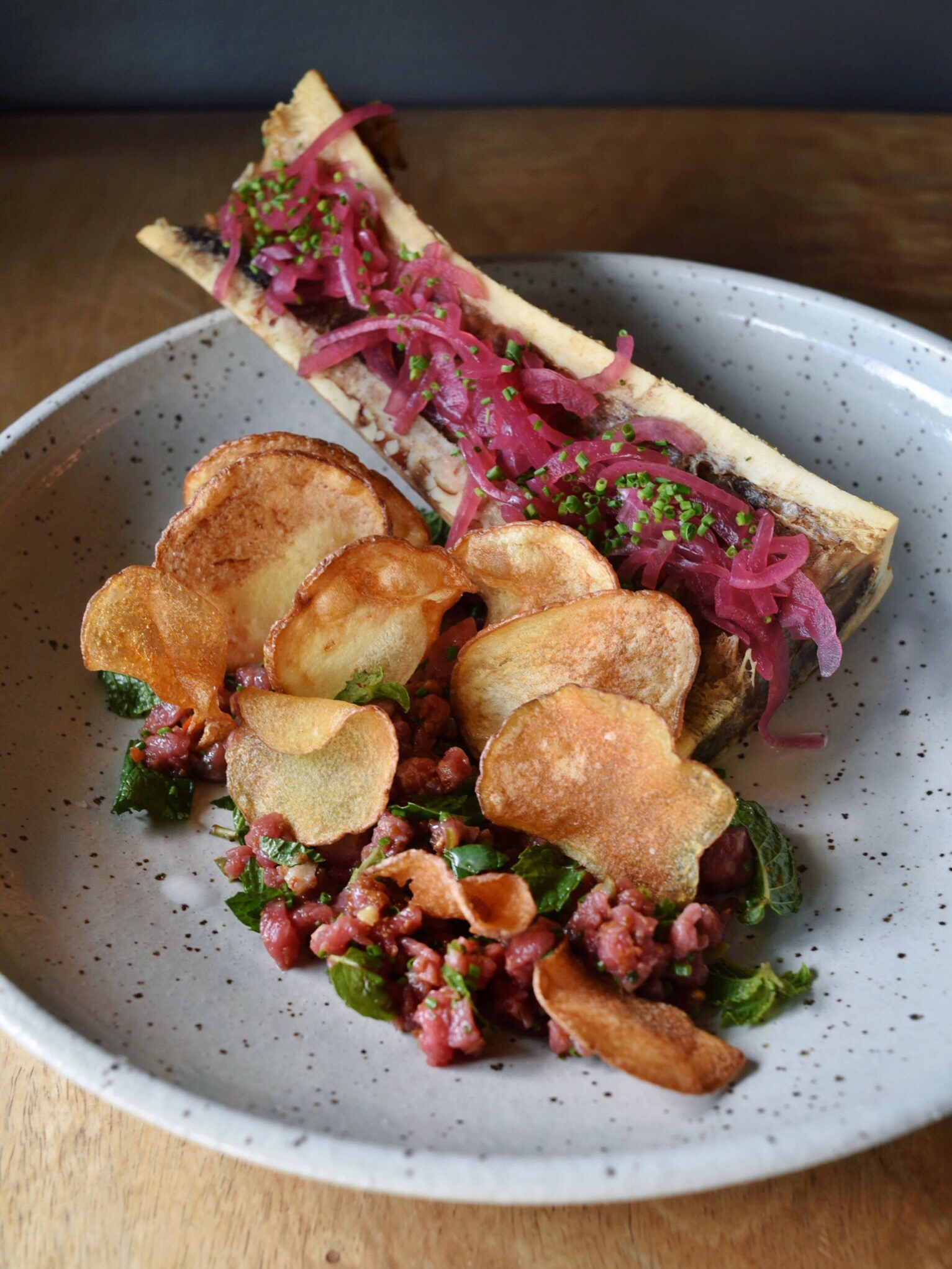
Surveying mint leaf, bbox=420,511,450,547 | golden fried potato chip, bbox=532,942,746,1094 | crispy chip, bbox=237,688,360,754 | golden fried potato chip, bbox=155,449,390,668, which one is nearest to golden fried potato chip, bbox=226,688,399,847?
crispy chip, bbox=237,688,360,754

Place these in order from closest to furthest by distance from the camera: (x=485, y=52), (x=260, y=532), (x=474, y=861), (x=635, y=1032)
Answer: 1. (x=635, y=1032)
2. (x=474, y=861)
3. (x=260, y=532)
4. (x=485, y=52)

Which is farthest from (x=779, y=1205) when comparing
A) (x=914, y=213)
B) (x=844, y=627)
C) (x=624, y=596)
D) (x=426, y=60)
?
(x=426, y=60)

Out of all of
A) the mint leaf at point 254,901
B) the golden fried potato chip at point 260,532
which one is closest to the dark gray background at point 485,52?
the golden fried potato chip at point 260,532

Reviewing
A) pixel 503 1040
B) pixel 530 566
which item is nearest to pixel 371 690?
pixel 530 566

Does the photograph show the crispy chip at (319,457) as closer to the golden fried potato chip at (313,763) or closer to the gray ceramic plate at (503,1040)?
the gray ceramic plate at (503,1040)

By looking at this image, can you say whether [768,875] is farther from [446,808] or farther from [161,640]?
[161,640]

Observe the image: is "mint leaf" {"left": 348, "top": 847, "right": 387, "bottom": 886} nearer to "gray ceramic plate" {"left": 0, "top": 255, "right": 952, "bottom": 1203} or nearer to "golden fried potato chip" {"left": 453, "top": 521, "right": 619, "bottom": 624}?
"gray ceramic plate" {"left": 0, "top": 255, "right": 952, "bottom": 1203}

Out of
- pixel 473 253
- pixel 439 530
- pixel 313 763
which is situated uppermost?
pixel 473 253
